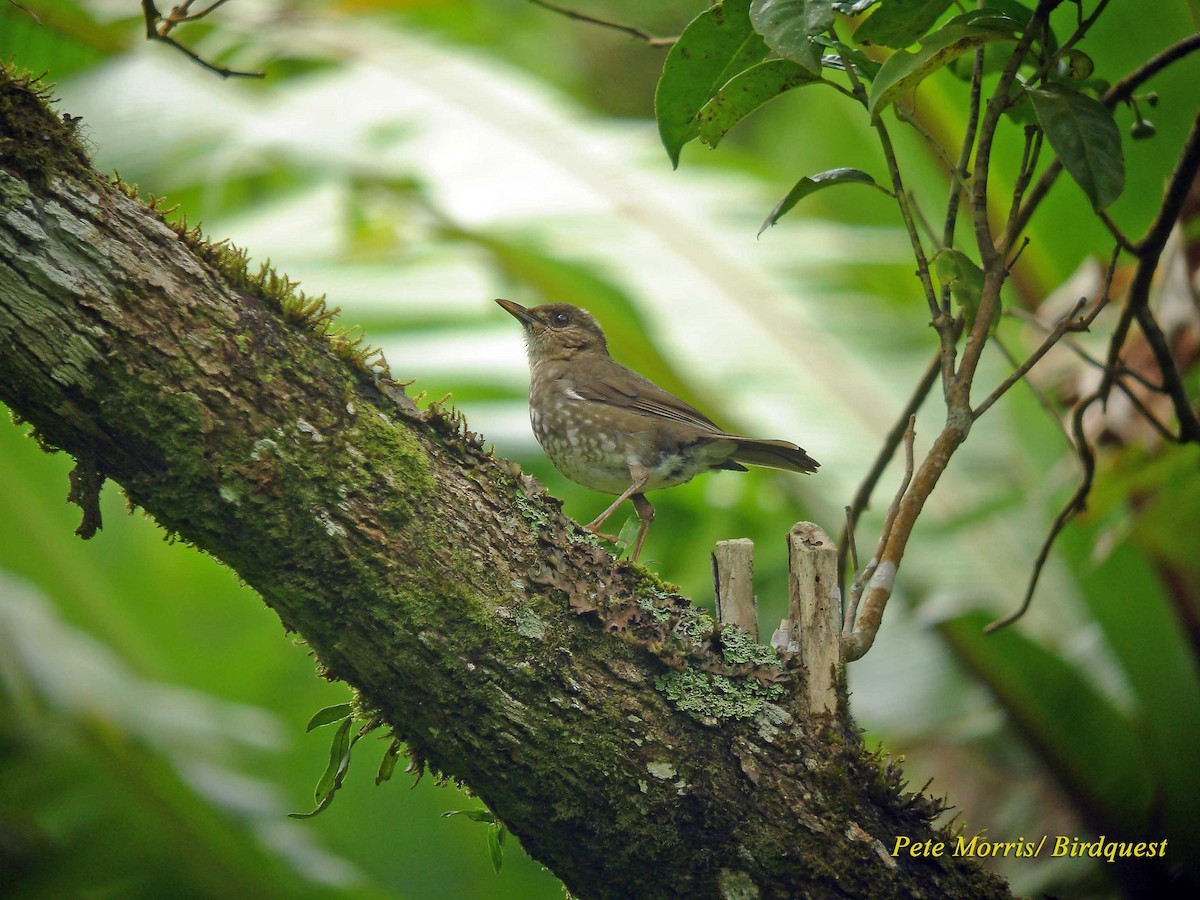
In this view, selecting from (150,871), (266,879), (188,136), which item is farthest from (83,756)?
(188,136)

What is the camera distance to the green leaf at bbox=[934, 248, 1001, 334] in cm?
293

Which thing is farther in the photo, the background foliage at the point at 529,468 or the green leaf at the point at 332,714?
the background foliage at the point at 529,468

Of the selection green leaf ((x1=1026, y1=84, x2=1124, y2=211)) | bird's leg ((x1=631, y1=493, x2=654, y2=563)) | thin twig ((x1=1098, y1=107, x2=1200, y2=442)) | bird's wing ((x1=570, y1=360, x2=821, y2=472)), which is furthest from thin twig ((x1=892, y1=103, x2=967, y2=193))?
bird's leg ((x1=631, y1=493, x2=654, y2=563))

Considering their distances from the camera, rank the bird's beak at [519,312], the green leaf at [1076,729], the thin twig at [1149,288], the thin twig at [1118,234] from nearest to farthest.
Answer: the thin twig at [1118,234] < the thin twig at [1149,288] < the bird's beak at [519,312] < the green leaf at [1076,729]

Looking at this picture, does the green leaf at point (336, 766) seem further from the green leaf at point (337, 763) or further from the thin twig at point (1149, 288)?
the thin twig at point (1149, 288)

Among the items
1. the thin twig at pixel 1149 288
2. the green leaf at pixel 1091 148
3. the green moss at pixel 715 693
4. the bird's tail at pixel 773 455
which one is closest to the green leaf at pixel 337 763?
the green moss at pixel 715 693

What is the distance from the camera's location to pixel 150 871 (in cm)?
631

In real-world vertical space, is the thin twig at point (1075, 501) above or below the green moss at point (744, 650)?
above

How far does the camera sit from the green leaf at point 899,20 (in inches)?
113

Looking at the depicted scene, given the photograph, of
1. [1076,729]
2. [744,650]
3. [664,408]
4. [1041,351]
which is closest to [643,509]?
[664,408]

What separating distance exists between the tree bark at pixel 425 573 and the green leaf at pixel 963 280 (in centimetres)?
Answer: 114

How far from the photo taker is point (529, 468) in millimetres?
5961

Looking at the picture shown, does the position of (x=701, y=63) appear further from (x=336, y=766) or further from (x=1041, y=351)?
(x=336, y=766)

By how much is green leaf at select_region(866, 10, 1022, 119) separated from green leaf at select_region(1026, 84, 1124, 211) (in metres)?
0.19
